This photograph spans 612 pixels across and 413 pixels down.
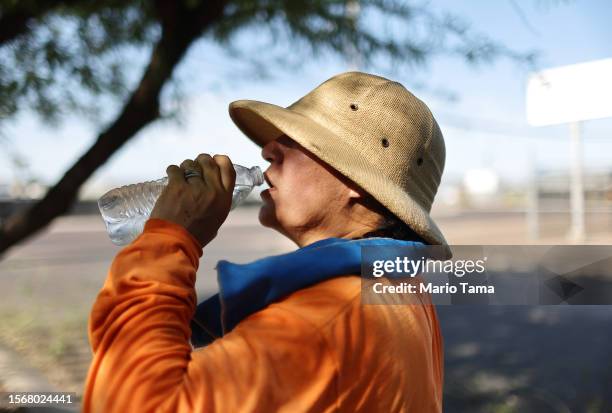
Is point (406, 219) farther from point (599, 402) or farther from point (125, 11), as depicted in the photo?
point (599, 402)

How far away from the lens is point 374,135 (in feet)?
3.97

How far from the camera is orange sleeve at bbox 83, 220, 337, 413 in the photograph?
91 centimetres

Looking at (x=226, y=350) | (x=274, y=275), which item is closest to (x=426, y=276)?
(x=274, y=275)

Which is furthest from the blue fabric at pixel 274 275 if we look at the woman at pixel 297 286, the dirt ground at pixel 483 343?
the dirt ground at pixel 483 343

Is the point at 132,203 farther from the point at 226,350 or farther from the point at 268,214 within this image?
the point at 226,350

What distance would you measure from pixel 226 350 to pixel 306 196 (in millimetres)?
359

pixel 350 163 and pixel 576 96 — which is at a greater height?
pixel 576 96

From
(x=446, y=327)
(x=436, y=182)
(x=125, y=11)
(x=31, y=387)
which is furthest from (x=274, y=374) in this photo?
(x=446, y=327)

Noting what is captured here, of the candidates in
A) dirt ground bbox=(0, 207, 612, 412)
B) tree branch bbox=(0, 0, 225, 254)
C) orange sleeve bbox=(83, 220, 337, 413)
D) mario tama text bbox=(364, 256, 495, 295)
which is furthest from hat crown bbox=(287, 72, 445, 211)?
dirt ground bbox=(0, 207, 612, 412)

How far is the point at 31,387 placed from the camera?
419 centimetres

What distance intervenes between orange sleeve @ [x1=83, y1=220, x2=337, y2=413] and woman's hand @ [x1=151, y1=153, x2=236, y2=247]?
0.21ft

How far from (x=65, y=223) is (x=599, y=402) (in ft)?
63.3

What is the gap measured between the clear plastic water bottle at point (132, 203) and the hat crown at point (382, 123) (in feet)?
1.07

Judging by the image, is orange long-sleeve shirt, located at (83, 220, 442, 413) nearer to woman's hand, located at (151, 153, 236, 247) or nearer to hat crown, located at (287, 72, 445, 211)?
woman's hand, located at (151, 153, 236, 247)
